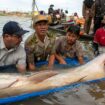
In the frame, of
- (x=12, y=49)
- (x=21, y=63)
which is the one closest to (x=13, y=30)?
(x=12, y=49)

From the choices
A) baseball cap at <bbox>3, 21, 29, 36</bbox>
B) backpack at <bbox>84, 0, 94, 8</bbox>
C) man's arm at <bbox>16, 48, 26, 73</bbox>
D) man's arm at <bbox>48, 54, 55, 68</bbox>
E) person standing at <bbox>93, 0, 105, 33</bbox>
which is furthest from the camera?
backpack at <bbox>84, 0, 94, 8</bbox>

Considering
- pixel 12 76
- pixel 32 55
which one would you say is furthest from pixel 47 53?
pixel 12 76

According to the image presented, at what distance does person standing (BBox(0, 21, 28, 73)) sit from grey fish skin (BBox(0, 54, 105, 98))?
22.6 inches

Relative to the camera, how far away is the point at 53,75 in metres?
5.95

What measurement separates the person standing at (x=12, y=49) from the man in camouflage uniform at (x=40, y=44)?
2.44 ft

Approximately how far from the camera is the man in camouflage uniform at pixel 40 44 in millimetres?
6778

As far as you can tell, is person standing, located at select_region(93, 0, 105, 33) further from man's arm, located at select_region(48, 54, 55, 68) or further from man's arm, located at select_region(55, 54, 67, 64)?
man's arm, located at select_region(48, 54, 55, 68)

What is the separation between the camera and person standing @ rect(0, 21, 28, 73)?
5.76m

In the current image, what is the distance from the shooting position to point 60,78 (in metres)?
6.01

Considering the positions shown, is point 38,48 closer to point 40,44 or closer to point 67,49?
point 40,44

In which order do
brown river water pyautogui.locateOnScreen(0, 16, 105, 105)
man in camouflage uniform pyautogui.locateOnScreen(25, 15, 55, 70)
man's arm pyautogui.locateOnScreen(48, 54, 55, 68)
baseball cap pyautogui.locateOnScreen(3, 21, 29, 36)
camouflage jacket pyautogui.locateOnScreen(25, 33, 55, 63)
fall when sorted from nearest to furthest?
brown river water pyautogui.locateOnScreen(0, 16, 105, 105) → baseball cap pyautogui.locateOnScreen(3, 21, 29, 36) → man in camouflage uniform pyautogui.locateOnScreen(25, 15, 55, 70) → camouflage jacket pyautogui.locateOnScreen(25, 33, 55, 63) → man's arm pyautogui.locateOnScreen(48, 54, 55, 68)

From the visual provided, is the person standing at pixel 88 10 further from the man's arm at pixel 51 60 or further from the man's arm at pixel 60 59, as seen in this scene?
the man's arm at pixel 51 60

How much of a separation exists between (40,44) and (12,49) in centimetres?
124

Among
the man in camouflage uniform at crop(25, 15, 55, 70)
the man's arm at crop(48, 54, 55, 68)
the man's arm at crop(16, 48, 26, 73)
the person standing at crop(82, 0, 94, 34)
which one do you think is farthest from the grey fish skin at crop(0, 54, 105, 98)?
the person standing at crop(82, 0, 94, 34)
